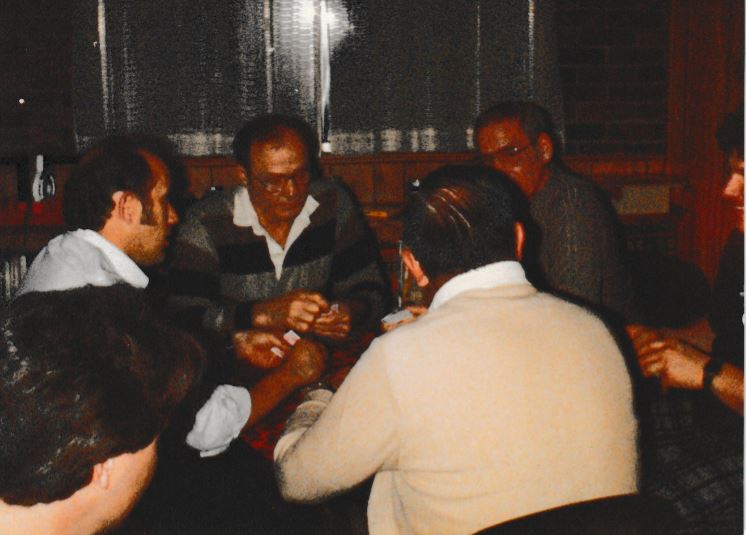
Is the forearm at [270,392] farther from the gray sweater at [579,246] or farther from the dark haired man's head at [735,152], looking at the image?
the dark haired man's head at [735,152]

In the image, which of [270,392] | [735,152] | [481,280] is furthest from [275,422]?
[735,152]

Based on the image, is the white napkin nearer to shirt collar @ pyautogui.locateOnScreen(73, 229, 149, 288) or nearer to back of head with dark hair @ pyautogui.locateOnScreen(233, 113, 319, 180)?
shirt collar @ pyautogui.locateOnScreen(73, 229, 149, 288)

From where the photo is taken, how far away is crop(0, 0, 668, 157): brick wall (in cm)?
385

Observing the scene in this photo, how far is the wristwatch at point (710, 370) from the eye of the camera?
167 cm

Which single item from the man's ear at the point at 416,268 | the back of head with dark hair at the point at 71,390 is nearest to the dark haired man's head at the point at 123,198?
the man's ear at the point at 416,268

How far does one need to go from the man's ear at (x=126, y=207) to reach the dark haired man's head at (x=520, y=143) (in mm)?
1072

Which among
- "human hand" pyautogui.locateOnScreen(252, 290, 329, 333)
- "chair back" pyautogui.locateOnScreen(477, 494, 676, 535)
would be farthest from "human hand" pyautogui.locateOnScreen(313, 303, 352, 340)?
"chair back" pyautogui.locateOnScreen(477, 494, 676, 535)

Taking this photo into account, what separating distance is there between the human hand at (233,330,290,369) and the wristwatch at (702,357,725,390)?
0.93 meters

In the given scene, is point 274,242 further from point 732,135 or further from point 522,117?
point 732,135

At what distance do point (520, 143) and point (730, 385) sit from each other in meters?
1.04

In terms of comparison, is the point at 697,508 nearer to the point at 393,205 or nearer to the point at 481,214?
the point at 481,214

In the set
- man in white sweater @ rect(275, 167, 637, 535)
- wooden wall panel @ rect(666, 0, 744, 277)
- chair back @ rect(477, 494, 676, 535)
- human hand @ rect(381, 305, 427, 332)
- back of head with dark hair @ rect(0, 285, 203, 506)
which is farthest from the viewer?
wooden wall panel @ rect(666, 0, 744, 277)

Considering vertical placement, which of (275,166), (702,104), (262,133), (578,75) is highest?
(578,75)

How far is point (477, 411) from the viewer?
1.12m
